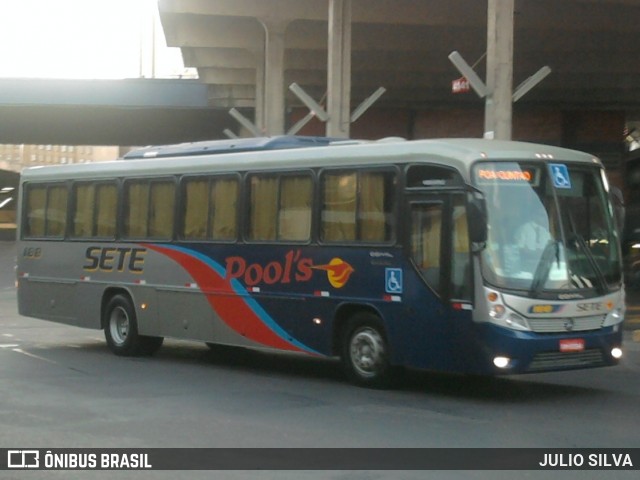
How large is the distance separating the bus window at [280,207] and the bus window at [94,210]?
3.63 metres

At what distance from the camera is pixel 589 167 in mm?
14852

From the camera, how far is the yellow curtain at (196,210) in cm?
1797

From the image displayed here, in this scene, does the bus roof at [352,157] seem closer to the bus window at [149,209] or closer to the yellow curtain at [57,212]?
the bus window at [149,209]

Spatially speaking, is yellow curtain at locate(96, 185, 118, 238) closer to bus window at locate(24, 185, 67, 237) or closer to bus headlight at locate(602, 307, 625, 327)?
bus window at locate(24, 185, 67, 237)

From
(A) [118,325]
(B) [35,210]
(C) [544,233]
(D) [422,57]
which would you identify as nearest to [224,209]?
(A) [118,325]

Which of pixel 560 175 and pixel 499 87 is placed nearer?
pixel 560 175

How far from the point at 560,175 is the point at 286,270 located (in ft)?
12.6

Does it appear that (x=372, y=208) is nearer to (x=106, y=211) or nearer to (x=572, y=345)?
(x=572, y=345)

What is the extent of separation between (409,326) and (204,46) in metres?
35.1

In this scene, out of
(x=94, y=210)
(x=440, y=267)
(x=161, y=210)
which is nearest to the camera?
(x=440, y=267)

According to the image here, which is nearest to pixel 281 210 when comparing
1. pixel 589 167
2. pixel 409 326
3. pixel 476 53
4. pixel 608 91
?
pixel 409 326

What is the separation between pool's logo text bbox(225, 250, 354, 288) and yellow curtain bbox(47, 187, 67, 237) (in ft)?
15.1

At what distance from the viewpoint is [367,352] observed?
15.1m

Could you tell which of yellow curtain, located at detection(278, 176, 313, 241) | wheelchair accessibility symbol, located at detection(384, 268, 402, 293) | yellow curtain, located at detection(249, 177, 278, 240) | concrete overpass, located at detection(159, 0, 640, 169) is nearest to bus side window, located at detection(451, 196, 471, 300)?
wheelchair accessibility symbol, located at detection(384, 268, 402, 293)
